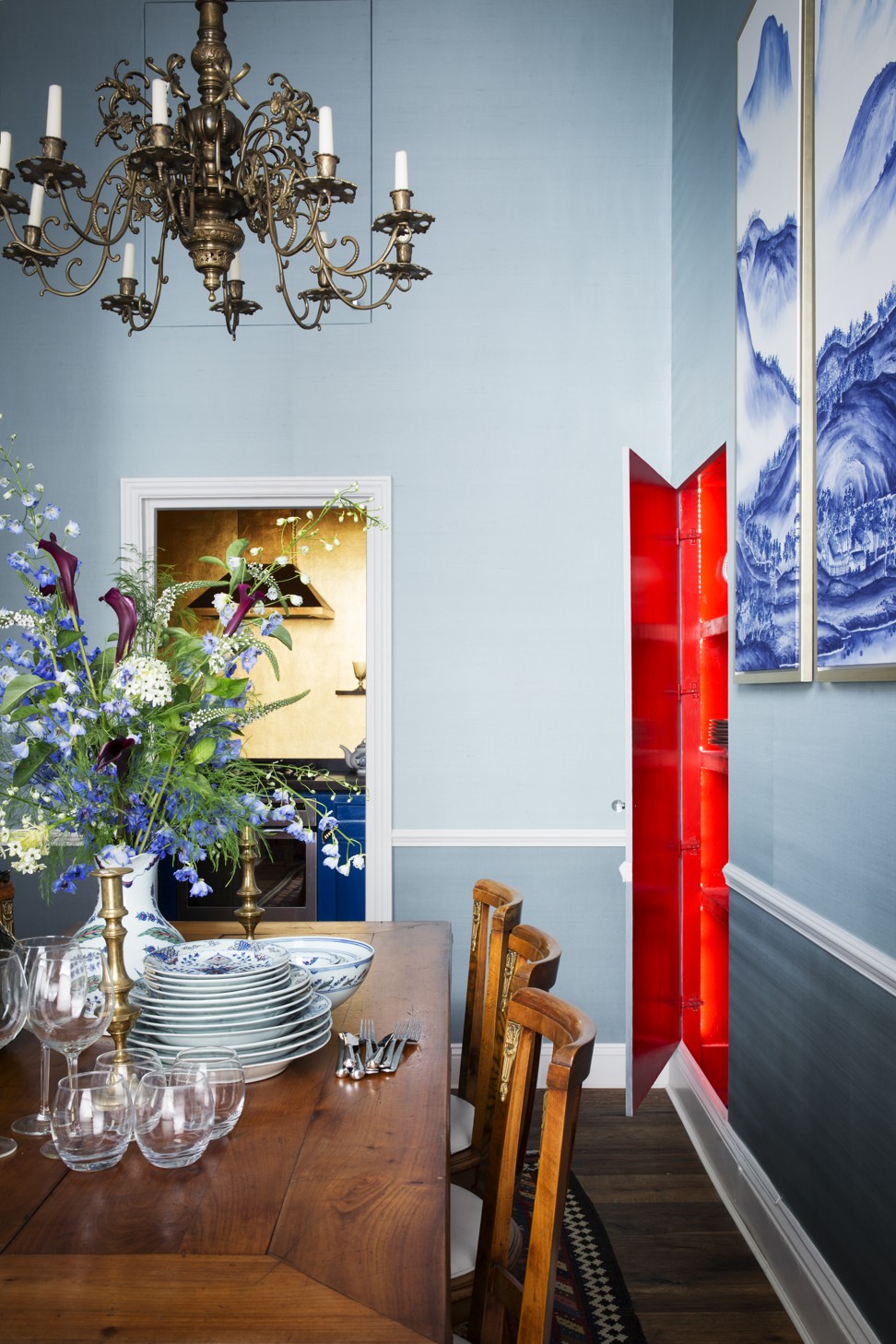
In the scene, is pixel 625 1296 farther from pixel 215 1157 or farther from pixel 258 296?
pixel 258 296

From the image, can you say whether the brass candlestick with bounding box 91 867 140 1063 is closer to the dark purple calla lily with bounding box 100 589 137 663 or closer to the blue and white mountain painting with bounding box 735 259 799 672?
the dark purple calla lily with bounding box 100 589 137 663

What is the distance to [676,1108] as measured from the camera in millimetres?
3750

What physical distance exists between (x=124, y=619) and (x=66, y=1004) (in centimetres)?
60

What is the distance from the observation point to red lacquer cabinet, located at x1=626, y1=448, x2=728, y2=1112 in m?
3.33

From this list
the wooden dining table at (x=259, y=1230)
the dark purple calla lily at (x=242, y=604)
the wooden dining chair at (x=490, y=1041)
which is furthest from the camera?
the wooden dining chair at (x=490, y=1041)

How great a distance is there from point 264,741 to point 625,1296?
15.9 feet

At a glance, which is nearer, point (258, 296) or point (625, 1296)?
point (625, 1296)

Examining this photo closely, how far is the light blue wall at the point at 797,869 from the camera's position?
203 cm

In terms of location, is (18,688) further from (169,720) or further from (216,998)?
(216,998)

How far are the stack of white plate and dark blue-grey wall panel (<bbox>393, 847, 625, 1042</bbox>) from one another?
2222 mm

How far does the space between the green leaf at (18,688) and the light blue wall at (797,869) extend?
1482mm

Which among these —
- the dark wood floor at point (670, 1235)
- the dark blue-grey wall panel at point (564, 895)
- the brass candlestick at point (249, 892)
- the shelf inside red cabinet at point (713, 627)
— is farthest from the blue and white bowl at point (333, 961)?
the shelf inside red cabinet at point (713, 627)

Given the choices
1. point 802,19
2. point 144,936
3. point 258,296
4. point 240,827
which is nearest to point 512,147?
point 258,296

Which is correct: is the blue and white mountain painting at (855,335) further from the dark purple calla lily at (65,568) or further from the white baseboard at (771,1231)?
the dark purple calla lily at (65,568)
